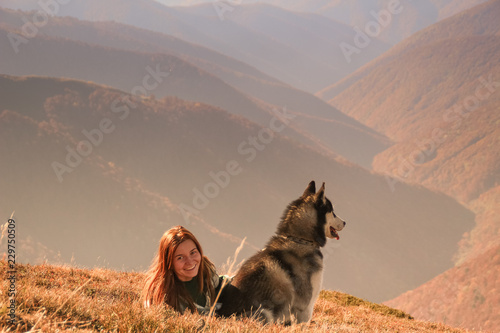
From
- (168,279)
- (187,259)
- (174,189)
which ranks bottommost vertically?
(168,279)

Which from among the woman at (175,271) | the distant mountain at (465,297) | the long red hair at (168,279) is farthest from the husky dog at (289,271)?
the distant mountain at (465,297)

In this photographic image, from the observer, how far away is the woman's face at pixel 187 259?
5348mm

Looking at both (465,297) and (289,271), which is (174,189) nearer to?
(465,297)

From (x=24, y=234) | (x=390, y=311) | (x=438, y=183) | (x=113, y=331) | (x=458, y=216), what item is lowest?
(x=24, y=234)

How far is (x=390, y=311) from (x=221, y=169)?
102 metres

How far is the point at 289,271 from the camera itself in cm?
601

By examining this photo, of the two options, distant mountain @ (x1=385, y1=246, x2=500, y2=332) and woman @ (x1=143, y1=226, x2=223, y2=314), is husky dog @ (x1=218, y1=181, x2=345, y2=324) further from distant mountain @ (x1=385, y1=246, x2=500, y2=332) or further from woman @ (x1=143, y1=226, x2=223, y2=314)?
distant mountain @ (x1=385, y1=246, x2=500, y2=332)

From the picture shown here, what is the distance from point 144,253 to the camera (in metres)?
Answer: 88.8

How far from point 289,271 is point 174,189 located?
10425 cm

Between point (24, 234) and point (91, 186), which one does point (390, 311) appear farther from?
point (91, 186)

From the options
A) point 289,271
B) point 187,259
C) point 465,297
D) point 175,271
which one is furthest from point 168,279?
point 465,297

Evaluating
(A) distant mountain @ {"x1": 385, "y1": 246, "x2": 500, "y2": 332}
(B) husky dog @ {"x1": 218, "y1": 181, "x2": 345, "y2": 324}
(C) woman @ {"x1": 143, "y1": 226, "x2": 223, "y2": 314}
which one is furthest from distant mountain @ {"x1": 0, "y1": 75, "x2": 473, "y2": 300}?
(C) woman @ {"x1": 143, "y1": 226, "x2": 223, "y2": 314}

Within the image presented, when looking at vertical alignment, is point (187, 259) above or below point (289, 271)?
below

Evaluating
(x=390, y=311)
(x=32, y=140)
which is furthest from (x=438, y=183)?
(x=390, y=311)
